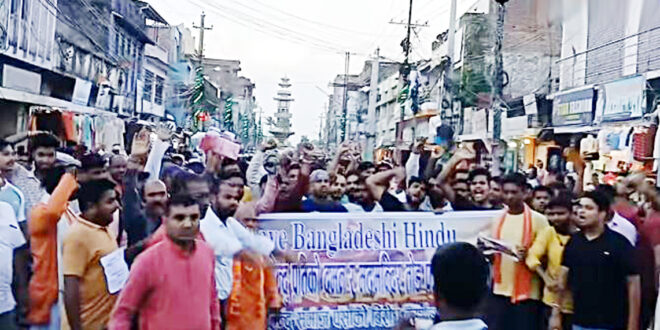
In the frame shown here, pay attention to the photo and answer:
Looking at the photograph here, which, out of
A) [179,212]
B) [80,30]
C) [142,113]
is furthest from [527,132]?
[179,212]

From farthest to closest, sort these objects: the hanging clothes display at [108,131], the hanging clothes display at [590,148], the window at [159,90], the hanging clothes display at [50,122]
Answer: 1. the window at [159,90]
2. the hanging clothes display at [108,131]
3. the hanging clothes display at [590,148]
4. the hanging clothes display at [50,122]

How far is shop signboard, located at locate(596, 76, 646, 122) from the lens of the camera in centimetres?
1892

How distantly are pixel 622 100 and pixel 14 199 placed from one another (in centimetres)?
1651

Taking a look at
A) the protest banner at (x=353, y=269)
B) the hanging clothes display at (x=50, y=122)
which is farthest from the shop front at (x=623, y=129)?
the hanging clothes display at (x=50, y=122)

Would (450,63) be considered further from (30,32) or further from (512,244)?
(512,244)

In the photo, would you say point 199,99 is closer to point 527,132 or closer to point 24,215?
point 527,132

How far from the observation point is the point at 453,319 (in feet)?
10.5

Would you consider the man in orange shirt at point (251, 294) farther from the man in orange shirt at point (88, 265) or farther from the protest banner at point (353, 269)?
the man in orange shirt at point (88, 265)

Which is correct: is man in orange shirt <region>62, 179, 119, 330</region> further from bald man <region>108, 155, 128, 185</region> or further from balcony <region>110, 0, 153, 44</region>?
balcony <region>110, 0, 153, 44</region>

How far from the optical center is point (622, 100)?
20141 mm

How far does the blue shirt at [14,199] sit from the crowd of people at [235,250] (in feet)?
0.05

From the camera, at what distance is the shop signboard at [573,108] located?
→ 23031 millimetres

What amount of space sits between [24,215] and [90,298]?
1.29 m

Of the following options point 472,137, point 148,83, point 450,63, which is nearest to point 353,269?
point 450,63
